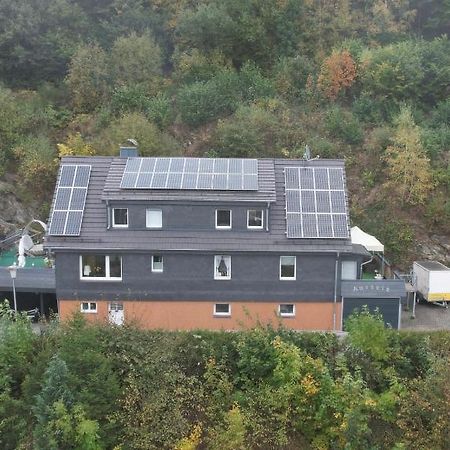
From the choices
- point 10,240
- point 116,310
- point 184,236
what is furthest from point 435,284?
point 10,240

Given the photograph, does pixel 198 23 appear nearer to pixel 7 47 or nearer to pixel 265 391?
pixel 7 47

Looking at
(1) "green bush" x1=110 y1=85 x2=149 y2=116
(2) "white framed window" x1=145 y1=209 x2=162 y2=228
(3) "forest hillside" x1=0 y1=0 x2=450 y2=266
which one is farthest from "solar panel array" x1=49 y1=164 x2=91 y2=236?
(1) "green bush" x1=110 y1=85 x2=149 y2=116

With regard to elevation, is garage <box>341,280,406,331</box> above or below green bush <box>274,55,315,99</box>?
below

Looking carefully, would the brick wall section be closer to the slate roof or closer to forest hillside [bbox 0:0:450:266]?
the slate roof

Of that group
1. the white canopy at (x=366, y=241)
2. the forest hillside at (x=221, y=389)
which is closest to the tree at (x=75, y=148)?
the forest hillside at (x=221, y=389)

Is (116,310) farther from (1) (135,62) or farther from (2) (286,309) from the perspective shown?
(1) (135,62)

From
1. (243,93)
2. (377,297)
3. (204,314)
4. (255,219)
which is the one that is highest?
(243,93)

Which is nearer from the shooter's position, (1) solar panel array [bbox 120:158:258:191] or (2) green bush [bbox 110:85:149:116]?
(1) solar panel array [bbox 120:158:258:191]
